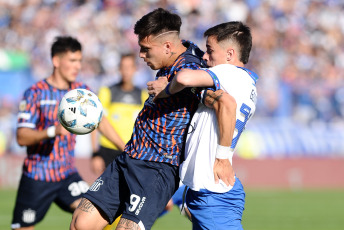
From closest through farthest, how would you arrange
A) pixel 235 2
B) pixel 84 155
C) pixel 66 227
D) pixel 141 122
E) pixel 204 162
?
pixel 204 162, pixel 141 122, pixel 66 227, pixel 84 155, pixel 235 2

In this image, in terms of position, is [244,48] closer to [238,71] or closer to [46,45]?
[238,71]

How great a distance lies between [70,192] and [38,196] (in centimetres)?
38

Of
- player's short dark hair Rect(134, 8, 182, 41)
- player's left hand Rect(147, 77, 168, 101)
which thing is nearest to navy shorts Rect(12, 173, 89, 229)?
player's left hand Rect(147, 77, 168, 101)

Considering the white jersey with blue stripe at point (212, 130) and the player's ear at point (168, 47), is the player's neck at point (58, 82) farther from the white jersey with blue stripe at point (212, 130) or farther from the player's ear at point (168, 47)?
the white jersey with blue stripe at point (212, 130)

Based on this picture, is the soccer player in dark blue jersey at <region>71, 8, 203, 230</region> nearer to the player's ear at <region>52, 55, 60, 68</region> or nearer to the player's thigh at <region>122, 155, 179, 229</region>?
the player's thigh at <region>122, 155, 179, 229</region>

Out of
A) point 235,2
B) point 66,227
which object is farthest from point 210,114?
point 235,2

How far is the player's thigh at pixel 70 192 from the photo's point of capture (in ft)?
24.3

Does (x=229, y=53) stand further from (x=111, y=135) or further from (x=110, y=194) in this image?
(x=111, y=135)

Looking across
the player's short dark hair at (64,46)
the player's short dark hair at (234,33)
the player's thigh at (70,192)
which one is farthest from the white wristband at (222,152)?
the player's short dark hair at (64,46)

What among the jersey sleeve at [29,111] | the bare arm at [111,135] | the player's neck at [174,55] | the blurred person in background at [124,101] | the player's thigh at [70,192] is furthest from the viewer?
the blurred person in background at [124,101]

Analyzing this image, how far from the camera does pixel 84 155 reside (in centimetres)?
1625

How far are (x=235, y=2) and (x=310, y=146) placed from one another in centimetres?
640

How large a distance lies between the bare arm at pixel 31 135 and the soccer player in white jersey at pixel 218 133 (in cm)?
197

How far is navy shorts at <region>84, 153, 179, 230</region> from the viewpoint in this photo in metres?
5.23
